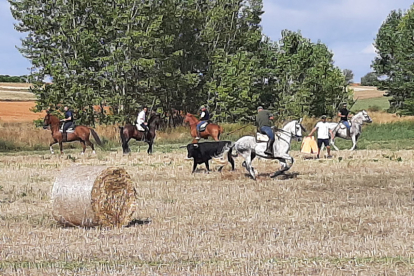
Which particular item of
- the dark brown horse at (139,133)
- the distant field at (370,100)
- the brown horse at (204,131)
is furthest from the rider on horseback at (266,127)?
the distant field at (370,100)

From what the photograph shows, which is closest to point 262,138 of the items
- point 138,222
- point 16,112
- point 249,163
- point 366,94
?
point 249,163

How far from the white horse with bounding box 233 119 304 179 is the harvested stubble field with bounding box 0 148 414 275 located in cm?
47

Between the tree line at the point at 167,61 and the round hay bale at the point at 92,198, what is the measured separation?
3481cm

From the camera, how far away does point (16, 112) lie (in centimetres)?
6391

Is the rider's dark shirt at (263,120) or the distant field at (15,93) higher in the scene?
the distant field at (15,93)

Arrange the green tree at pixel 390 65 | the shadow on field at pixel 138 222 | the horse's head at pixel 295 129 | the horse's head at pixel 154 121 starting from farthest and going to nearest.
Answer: the green tree at pixel 390 65
the horse's head at pixel 154 121
the horse's head at pixel 295 129
the shadow on field at pixel 138 222

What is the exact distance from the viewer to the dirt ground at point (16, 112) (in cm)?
5834

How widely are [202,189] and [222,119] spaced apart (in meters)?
42.1

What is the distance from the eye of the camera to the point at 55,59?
47.4 metres

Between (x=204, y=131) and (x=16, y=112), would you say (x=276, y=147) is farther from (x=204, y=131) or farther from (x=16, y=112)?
(x=16, y=112)

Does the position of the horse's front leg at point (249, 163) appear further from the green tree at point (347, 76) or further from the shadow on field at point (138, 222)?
the green tree at point (347, 76)

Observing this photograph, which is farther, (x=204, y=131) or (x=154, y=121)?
(x=154, y=121)

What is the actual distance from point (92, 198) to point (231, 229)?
235cm

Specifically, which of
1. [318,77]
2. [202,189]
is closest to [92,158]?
[202,189]
